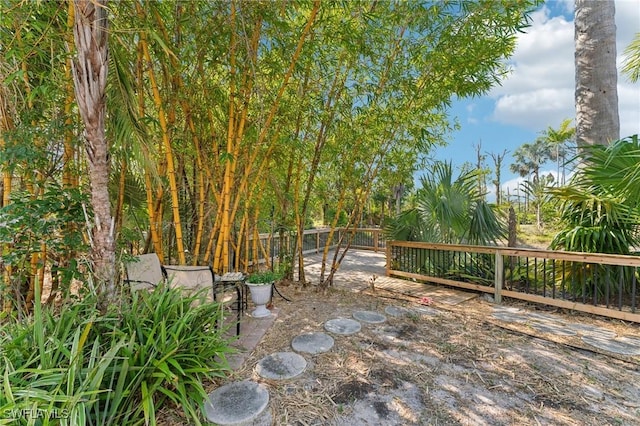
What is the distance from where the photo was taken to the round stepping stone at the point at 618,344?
2.21m

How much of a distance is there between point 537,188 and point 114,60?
15.3 feet

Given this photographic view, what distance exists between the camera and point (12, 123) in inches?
75.4

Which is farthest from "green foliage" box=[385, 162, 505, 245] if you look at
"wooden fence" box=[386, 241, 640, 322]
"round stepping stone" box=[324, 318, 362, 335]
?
"round stepping stone" box=[324, 318, 362, 335]

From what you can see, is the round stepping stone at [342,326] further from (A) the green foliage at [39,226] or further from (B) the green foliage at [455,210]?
(B) the green foliage at [455,210]

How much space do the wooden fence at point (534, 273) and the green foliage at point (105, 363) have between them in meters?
3.45

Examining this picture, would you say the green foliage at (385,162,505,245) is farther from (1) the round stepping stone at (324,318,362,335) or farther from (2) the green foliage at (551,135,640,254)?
(1) the round stepping stone at (324,318,362,335)

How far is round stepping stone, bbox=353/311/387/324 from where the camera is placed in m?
2.74

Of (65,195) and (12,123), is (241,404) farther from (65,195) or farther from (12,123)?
(12,123)

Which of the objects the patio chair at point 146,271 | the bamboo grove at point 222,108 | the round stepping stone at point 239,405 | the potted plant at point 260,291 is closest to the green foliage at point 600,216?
the bamboo grove at point 222,108

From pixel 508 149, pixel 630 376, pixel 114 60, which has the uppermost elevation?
pixel 508 149

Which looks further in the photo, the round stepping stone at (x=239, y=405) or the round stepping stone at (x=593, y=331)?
the round stepping stone at (x=593, y=331)

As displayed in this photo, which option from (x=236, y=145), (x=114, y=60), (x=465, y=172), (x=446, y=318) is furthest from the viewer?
(x=465, y=172)

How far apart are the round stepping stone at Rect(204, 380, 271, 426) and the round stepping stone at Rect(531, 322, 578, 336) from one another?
2.67 meters

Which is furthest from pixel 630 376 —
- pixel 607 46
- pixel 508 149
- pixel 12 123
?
pixel 508 149
